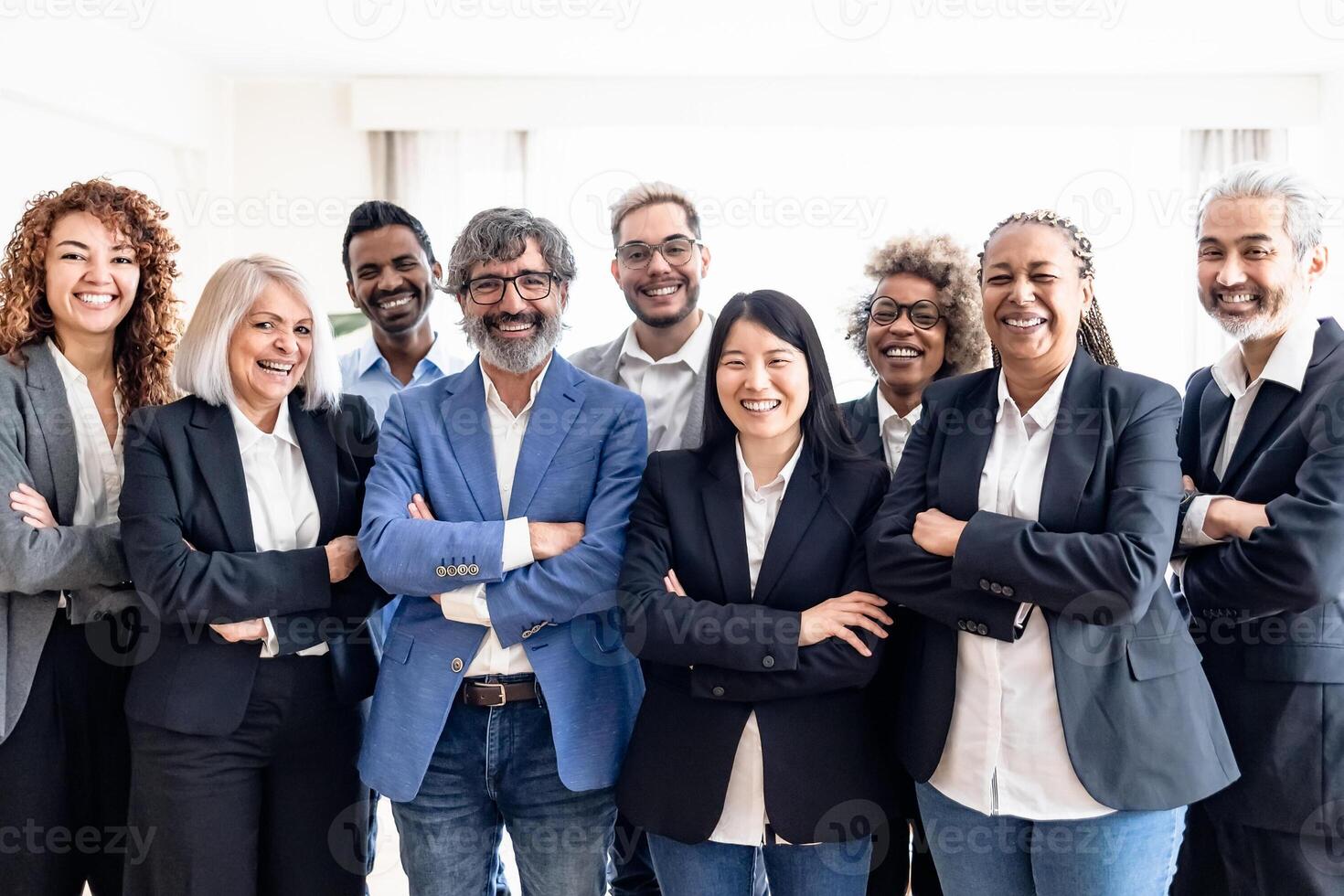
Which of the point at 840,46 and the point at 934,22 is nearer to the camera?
the point at 934,22

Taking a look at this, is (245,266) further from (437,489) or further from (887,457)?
(887,457)

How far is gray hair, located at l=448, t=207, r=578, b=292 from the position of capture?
8.13 ft

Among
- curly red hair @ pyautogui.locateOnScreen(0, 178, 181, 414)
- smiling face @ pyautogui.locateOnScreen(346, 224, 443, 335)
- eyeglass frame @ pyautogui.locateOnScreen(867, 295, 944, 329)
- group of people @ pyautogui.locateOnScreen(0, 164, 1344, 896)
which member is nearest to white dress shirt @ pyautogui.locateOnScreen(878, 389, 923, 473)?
group of people @ pyautogui.locateOnScreen(0, 164, 1344, 896)

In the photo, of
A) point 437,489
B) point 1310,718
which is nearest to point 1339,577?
point 1310,718

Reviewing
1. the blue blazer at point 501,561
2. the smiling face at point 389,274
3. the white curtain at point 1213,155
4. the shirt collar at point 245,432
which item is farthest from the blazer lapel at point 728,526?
the white curtain at point 1213,155

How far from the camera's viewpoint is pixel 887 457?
104 inches

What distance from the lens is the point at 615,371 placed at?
320 cm

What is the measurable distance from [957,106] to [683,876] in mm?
6515

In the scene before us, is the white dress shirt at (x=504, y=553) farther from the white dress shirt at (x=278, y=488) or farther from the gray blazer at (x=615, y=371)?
the gray blazer at (x=615, y=371)

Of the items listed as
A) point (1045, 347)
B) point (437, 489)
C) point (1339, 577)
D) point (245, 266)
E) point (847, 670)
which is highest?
point (245, 266)

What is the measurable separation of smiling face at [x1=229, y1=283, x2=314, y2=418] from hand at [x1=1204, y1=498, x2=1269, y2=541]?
6.82 ft

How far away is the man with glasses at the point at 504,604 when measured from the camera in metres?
2.25

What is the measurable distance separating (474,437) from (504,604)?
42 cm

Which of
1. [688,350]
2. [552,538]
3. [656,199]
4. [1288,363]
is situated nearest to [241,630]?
[552,538]
